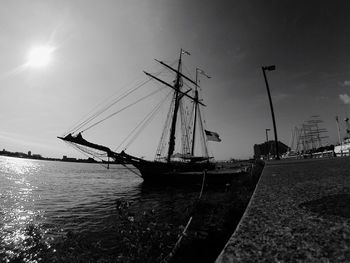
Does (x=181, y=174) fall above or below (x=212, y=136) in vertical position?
below

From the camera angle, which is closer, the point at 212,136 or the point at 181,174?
the point at 181,174

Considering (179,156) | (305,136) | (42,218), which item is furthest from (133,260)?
(305,136)

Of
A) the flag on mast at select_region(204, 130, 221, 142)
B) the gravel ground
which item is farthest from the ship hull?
the gravel ground

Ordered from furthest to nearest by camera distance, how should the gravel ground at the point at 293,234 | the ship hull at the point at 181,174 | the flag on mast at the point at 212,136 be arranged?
1. the flag on mast at the point at 212,136
2. the ship hull at the point at 181,174
3. the gravel ground at the point at 293,234

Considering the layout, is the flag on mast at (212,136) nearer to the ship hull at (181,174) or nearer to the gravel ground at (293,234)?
the ship hull at (181,174)

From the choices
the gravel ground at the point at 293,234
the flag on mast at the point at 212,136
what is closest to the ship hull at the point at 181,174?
the flag on mast at the point at 212,136

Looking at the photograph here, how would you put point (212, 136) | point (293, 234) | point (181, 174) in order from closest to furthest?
1. point (293, 234)
2. point (181, 174)
3. point (212, 136)

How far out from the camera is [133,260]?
14.3 feet

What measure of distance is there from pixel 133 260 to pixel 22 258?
165 inches

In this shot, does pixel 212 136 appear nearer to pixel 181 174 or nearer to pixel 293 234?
pixel 181 174

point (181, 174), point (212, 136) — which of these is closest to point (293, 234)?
point (181, 174)

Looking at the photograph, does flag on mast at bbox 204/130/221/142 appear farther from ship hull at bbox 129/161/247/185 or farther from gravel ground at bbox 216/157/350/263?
gravel ground at bbox 216/157/350/263

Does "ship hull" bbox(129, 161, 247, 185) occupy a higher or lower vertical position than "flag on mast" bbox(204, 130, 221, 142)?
lower

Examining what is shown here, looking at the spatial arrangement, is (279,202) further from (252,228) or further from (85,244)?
(85,244)
